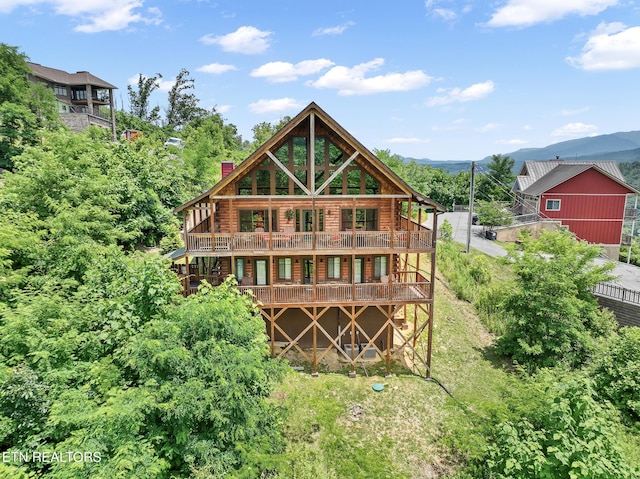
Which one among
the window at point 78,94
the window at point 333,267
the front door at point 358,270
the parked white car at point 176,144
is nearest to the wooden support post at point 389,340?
the front door at point 358,270

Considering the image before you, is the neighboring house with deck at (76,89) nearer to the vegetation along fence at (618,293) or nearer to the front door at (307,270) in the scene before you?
the front door at (307,270)

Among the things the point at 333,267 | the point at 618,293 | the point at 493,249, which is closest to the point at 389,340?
the point at 333,267

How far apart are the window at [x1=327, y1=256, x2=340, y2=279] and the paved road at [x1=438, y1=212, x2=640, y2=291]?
15.6m

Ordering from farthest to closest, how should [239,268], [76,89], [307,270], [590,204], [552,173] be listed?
[76,89] → [552,173] → [590,204] → [307,270] → [239,268]

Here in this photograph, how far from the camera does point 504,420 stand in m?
11.6

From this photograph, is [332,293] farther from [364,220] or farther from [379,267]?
[364,220]

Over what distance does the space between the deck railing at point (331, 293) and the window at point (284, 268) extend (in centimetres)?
144

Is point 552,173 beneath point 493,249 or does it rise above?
above

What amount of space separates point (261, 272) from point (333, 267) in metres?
3.61

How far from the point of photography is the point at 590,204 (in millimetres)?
40688

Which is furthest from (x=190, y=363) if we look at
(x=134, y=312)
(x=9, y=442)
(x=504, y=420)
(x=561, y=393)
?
(x=561, y=393)

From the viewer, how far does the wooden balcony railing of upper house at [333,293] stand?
17.9 m

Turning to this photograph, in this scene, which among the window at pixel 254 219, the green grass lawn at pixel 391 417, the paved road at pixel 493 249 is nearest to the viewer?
the green grass lawn at pixel 391 417

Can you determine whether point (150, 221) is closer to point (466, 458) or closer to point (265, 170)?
point (265, 170)
